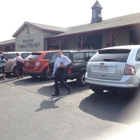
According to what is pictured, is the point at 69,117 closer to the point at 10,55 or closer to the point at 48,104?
the point at 48,104

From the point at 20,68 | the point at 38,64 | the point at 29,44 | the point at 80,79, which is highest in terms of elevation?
the point at 29,44

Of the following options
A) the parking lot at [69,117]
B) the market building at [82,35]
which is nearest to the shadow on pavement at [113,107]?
the parking lot at [69,117]

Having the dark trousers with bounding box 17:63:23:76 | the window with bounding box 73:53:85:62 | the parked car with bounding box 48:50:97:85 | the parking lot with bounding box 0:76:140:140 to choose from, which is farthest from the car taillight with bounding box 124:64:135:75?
the dark trousers with bounding box 17:63:23:76

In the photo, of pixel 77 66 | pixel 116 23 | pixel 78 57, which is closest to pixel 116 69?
pixel 77 66

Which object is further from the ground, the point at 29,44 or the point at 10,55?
the point at 29,44

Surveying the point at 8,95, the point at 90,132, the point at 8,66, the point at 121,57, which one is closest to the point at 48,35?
the point at 8,66

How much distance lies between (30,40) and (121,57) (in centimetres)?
2271

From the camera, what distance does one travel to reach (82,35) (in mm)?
17562

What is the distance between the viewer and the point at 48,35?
2339 centimetres

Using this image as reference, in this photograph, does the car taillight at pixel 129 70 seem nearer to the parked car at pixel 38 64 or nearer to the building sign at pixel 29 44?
the parked car at pixel 38 64

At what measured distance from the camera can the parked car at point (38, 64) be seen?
365 inches

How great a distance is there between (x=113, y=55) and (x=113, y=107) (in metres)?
1.58

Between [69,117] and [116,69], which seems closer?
[69,117]

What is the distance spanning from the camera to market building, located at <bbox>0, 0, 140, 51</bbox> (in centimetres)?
1592
